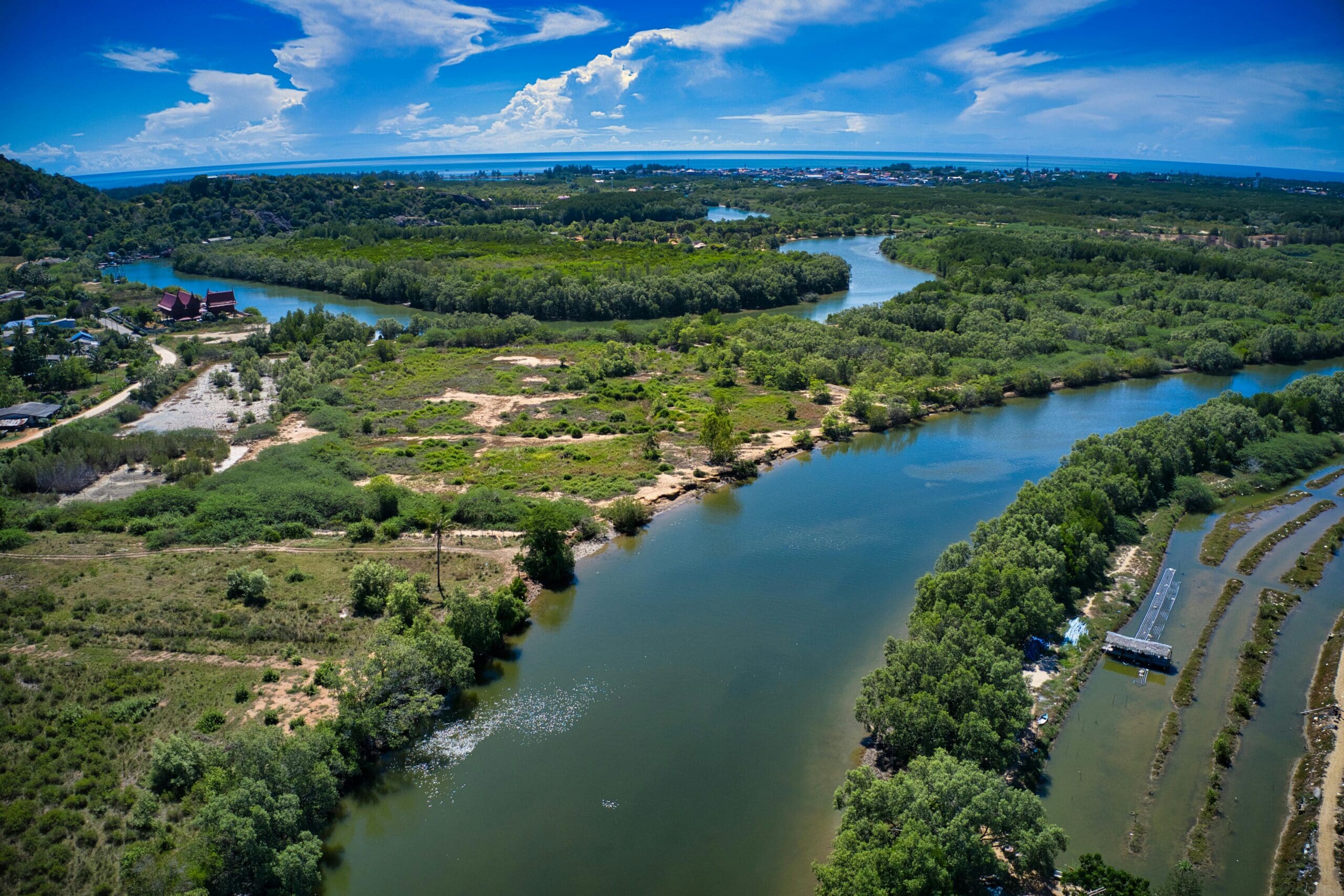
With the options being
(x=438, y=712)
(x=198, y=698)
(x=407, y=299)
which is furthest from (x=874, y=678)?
(x=407, y=299)

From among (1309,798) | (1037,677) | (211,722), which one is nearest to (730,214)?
(1037,677)

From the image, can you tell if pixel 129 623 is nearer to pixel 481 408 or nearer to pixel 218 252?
pixel 481 408

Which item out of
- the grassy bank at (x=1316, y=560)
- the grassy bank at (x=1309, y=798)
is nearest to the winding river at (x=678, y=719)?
the grassy bank at (x=1309, y=798)

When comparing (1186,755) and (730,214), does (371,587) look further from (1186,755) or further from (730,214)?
(730,214)

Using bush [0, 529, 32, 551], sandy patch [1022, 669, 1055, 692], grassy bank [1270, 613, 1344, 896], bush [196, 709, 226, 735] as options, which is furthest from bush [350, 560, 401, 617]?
grassy bank [1270, 613, 1344, 896]

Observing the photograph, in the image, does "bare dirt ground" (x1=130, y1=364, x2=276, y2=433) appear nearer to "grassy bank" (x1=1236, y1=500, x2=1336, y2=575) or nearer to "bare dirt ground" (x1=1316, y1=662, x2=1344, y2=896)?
"bare dirt ground" (x1=1316, y1=662, x2=1344, y2=896)

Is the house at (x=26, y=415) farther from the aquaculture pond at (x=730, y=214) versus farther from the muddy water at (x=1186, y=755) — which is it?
the aquaculture pond at (x=730, y=214)
